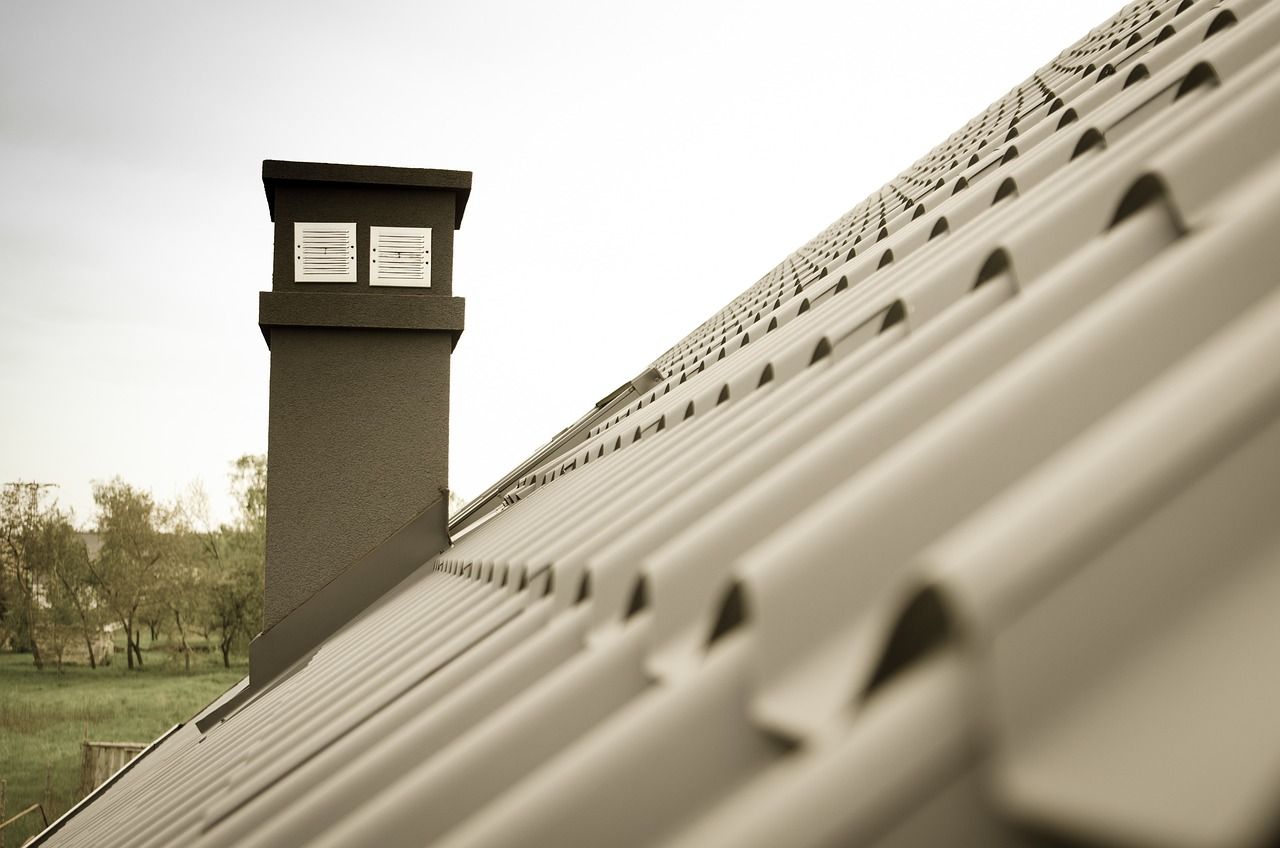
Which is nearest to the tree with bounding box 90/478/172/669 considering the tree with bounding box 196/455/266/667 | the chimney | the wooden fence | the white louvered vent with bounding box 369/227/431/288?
the tree with bounding box 196/455/266/667

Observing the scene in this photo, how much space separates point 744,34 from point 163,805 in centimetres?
6928

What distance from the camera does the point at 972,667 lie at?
0.60 m

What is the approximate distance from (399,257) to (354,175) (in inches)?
32.3

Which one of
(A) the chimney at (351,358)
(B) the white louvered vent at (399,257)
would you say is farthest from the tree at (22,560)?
(B) the white louvered vent at (399,257)

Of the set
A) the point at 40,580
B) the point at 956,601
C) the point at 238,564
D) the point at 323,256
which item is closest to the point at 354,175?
the point at 323,256

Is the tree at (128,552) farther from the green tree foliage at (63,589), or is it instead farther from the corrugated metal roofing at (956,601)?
the corrugated metal roofing at (956,601)

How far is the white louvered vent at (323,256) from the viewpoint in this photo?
8.20m

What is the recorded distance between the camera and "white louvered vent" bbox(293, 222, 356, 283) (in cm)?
820

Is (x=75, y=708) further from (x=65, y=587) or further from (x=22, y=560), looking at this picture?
(x=22, y=560)

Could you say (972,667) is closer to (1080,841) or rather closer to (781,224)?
(1080,841)

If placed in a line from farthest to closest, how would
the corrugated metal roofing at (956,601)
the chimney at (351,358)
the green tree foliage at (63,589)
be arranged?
the green tree foliage at (63,589) < the chimney at (351,358) < the corrugated metal roofing at (956,601)

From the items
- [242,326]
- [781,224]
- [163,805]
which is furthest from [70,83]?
[163,805]

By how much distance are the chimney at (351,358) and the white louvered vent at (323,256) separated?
0.01 meters

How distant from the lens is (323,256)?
8.20 metres
